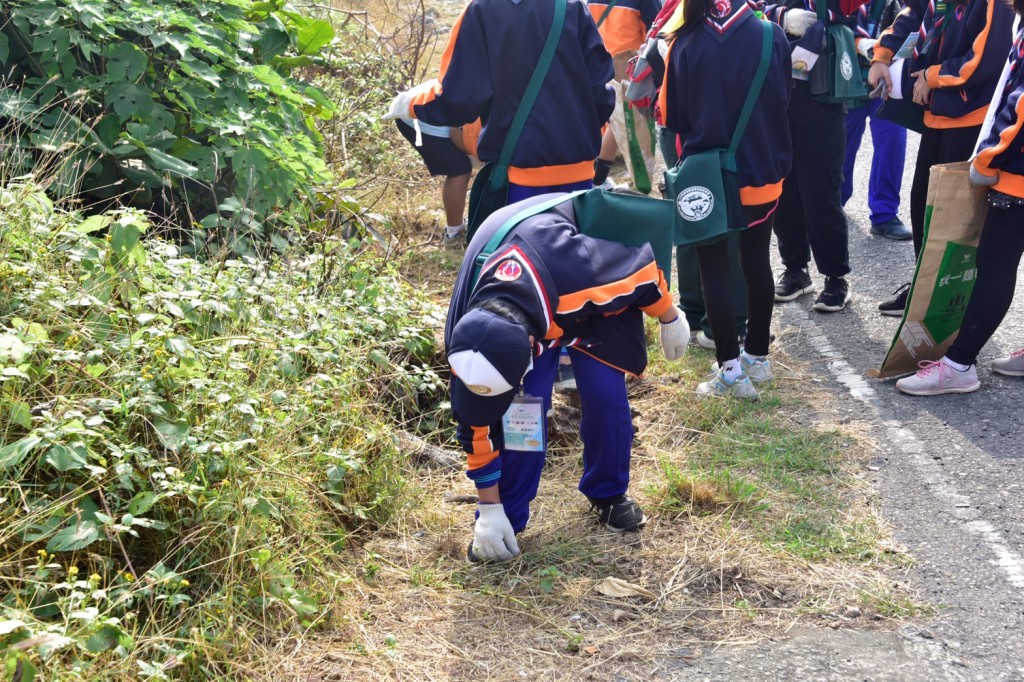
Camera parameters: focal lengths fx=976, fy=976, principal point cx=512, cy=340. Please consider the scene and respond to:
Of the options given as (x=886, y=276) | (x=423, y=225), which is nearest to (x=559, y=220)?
(x=886, y=276)


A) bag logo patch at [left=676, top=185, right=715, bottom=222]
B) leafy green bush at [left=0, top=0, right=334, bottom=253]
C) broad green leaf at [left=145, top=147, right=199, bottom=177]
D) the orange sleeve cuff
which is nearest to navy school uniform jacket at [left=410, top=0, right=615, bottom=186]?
bag logo patch at [left=676, top=185, right=715, bottom=222]

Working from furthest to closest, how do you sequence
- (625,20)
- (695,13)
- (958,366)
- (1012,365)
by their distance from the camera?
1. (625,20)
2. (1012,365)
3. (958,366)
4. (695,13)

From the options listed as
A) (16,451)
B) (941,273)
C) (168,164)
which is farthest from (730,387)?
(16,451)

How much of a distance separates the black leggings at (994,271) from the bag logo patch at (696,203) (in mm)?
1130

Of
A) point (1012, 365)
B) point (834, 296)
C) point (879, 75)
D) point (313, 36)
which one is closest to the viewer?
point (1012, 365)

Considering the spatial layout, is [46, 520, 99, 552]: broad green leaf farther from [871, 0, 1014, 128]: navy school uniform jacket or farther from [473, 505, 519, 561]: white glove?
[871, 0, 1014, 128]: navy school uniform jacket

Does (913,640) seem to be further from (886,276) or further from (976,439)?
(886,276)

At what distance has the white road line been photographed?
10.3 ft

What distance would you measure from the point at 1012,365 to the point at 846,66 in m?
1.60

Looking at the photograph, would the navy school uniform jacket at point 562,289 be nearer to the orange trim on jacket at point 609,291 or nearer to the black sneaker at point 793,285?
the orange trim on jacket at point 609,291

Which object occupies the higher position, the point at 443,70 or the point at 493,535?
the point at 443,70

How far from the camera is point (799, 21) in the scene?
15.5ft

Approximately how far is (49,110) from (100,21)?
0.52 m

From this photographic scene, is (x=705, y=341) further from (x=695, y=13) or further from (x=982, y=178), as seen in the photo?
(x=695, y=13)
